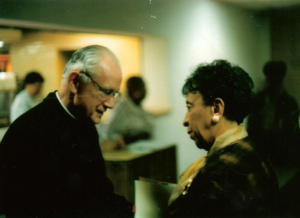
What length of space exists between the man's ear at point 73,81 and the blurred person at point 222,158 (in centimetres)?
77

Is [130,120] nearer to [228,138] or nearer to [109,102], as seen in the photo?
[109,102]

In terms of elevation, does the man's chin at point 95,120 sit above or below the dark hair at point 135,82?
below

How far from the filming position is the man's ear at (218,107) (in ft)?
4.97

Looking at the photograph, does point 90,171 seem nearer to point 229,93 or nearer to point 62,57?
point 62,57

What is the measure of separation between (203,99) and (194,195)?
0.59 meters

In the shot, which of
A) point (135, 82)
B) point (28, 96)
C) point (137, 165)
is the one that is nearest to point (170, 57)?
point (135, 82)

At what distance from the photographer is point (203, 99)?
154 cm

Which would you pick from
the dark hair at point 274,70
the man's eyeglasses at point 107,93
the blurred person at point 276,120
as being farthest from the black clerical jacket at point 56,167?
the dark hair at point 274,70

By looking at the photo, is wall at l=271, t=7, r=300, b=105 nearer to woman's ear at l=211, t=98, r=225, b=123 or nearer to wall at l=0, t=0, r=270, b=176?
wall at l=0, t=0, r=270, b=176

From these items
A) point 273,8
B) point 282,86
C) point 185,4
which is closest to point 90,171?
point 185,4

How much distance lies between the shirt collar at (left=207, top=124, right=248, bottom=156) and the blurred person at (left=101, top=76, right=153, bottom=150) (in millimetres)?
486

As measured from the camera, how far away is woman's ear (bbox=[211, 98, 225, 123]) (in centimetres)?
151

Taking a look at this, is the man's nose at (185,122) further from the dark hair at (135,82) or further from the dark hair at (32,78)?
the dark hair at (32,78)

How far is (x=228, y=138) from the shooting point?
4.87ft
